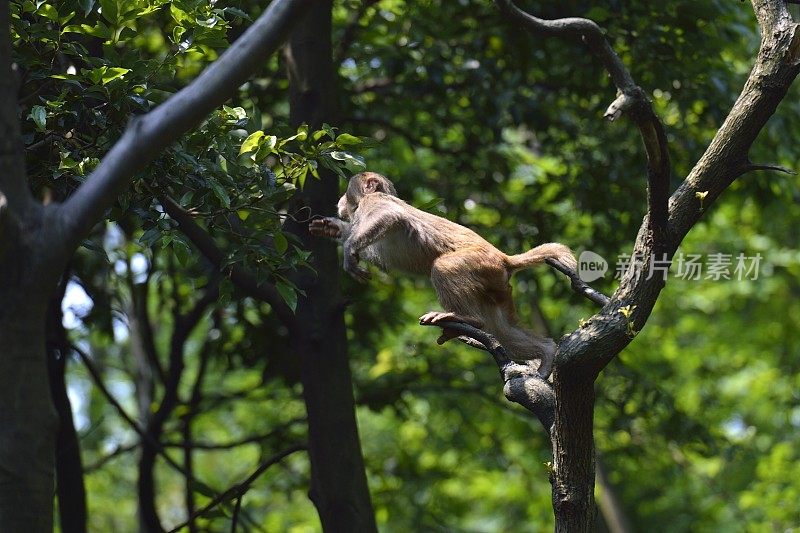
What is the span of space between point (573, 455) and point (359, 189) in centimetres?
262

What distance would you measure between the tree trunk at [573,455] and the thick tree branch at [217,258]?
5.12ft

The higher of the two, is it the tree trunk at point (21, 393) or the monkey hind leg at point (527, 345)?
the monkey hind leg at point (527, 345)

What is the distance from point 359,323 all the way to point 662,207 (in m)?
4.87

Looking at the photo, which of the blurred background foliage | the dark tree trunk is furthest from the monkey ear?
the dark tree trunk

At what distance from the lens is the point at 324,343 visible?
6098mm

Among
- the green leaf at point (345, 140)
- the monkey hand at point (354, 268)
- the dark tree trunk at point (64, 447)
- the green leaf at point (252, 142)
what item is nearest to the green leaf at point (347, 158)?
the green leaf at point (345, 140)

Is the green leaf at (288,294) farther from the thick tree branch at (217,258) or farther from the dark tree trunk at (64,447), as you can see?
the dark tree trunk at (64,447)

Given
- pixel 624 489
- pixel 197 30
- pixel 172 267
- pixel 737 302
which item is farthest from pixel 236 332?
pixel 737 302

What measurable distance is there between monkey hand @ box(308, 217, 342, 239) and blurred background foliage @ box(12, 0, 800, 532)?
29cm

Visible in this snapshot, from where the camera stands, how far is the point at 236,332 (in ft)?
28.6

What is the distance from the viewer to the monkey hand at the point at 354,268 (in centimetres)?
524

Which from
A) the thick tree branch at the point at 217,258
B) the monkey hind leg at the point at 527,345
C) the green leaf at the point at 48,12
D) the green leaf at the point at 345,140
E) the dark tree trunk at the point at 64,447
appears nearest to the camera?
the green leaf at the point at 48,12

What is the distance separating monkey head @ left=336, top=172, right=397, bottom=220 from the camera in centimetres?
607

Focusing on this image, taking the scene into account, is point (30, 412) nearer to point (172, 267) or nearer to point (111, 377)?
point (172, 267)
